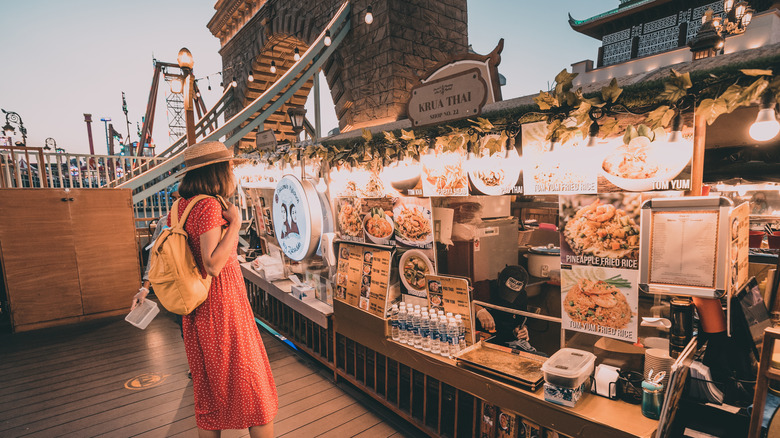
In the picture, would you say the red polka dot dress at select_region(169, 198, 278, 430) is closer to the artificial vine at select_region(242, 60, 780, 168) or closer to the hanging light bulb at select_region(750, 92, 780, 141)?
the artificial vine at select_region(242, 60, 780, 168)

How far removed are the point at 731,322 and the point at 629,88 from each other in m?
1.27

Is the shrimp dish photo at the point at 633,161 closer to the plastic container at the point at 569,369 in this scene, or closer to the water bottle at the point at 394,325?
the plastic container at the point at 569,369

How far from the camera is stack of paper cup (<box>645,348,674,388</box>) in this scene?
6.46 feet

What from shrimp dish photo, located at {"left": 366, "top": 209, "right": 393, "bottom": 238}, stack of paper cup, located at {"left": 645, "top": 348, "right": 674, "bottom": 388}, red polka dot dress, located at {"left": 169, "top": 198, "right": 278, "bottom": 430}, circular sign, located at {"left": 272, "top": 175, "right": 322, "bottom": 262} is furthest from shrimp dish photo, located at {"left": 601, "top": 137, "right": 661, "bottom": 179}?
circular sign, located at {"left": 272, "top": 175, "right": 322, "bottom": 262}

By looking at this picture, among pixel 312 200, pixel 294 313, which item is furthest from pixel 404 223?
pixel 294 313

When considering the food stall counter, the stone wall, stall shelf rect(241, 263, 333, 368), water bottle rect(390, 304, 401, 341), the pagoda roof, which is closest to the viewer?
water bottle rect(390, 304, 401, 341)

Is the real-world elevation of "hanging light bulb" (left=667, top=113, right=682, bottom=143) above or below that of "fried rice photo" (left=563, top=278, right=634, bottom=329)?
above

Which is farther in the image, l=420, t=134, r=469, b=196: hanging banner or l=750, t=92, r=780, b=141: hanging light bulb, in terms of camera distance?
l=420, t=134, r=469, b=196: hanging banner

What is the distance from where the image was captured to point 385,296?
3318mm

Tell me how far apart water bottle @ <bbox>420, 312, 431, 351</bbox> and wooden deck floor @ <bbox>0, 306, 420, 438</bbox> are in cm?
97

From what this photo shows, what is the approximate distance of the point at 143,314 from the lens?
312 cm

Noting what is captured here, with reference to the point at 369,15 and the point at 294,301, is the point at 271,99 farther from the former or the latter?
the point at 294,301

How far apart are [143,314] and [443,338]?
2.61 m

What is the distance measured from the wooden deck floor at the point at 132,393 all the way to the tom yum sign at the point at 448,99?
9.30 feet
